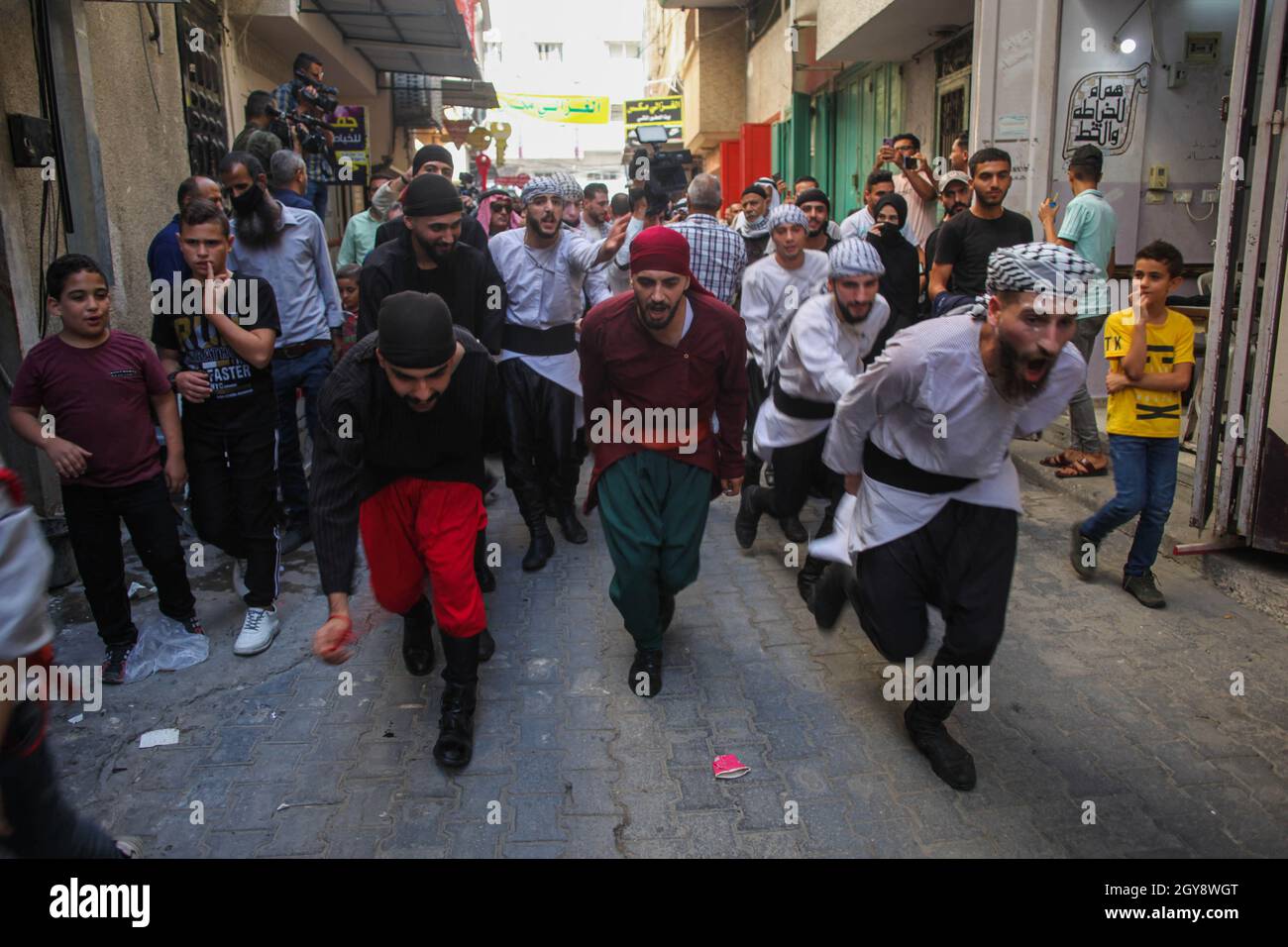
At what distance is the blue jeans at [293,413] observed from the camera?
5.63 metres

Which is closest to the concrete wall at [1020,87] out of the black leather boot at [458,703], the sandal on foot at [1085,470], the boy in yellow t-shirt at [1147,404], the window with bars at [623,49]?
the sandal on foot at [1085,470]

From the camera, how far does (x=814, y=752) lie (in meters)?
3.54

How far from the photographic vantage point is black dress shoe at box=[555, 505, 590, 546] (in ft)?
19.9

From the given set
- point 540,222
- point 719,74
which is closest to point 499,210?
point 540,222

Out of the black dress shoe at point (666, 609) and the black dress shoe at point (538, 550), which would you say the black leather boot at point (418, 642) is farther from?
the black dress shoe at point (538, 550)

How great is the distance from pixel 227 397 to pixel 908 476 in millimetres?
3104

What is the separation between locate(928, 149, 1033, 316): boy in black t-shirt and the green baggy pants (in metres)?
3.00

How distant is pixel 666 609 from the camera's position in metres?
4.29

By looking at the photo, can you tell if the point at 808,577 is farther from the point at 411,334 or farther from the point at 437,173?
the point at 437,173

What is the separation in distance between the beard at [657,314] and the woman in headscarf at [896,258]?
3.25 meters

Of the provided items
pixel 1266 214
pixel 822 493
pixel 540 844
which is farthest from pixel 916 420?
pixel 1266 214

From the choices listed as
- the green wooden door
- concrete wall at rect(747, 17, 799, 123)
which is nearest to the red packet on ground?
the green wooden door

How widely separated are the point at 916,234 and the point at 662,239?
18.6 feet

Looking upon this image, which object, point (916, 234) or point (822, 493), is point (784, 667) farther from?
point (916, 234)
